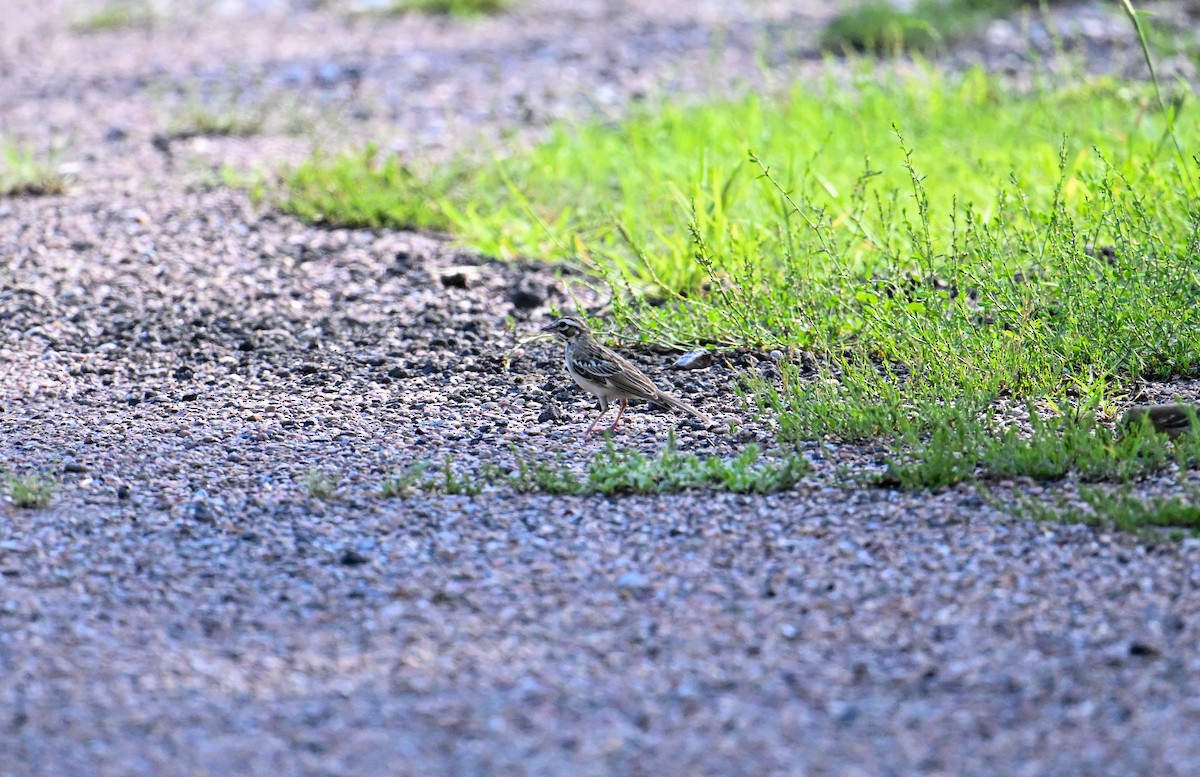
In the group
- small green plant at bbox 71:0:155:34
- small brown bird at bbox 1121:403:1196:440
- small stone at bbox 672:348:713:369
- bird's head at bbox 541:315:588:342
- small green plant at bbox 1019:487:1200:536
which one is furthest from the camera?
small green plant at bbox 71:0:155:34

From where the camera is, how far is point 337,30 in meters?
13.9

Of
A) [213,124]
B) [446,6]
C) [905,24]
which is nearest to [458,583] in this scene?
[213,124]

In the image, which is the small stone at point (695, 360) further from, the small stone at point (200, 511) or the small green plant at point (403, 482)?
the small stone at point (200, 511)

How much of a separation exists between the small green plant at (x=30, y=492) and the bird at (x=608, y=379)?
188cm

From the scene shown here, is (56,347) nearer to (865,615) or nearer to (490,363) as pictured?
(490,363)

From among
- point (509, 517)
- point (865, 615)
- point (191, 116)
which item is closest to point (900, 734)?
point (865, 615)

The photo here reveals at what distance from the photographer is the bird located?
570 centimetres

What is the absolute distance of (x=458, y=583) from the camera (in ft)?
14.3

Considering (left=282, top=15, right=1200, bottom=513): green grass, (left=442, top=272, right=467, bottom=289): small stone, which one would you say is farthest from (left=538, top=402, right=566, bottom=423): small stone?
(left=442, top=272, right=467, bottom=289): small stone

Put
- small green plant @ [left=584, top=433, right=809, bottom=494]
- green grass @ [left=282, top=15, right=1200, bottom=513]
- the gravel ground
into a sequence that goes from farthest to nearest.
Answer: green grass @ [left=282, top=15, right=1200, bottom=513], small green plant @ [left=584, top=433, right=809, bottom=494], the gravel ground

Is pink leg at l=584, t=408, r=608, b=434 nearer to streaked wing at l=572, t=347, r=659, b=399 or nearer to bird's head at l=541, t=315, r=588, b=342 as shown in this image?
streaked wing at l=572, t=347, r=659, b=399

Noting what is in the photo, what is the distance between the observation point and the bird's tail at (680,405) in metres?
5.69

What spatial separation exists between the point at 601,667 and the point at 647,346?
291 cm

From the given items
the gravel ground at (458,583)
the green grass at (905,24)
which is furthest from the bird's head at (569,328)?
the green grass at (905,24)
